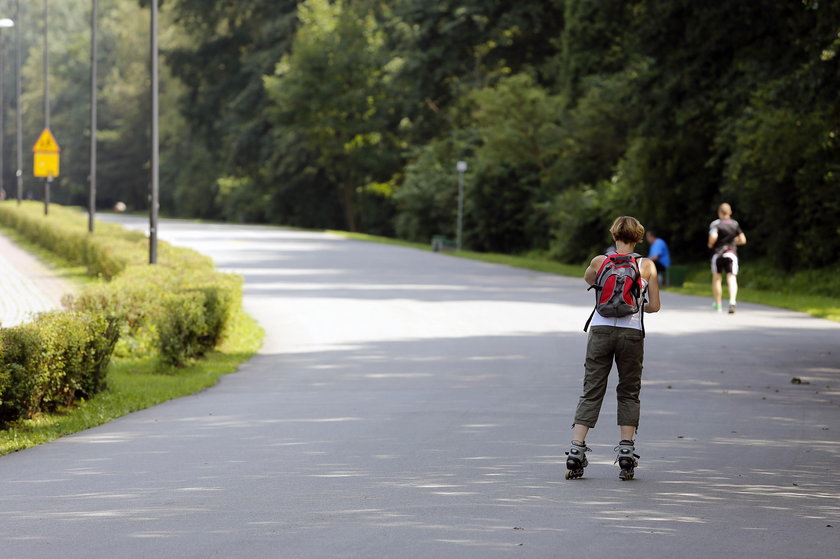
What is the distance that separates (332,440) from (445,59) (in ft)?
172

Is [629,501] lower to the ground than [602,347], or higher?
lower

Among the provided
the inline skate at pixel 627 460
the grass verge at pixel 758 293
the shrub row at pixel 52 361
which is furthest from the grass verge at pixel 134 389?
the grass verge at pixel 758 293

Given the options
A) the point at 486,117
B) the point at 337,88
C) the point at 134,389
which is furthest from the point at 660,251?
the point at 337,88

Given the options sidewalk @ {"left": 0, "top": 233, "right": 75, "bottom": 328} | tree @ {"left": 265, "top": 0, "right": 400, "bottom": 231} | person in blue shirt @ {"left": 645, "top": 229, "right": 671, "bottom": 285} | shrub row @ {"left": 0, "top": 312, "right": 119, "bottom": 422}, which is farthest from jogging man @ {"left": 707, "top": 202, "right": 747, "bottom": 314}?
tree @ {"left": 265, "top": 0, "right": 400, "bottom": 231}

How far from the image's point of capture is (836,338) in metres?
19.5

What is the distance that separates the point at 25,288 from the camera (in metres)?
27.3

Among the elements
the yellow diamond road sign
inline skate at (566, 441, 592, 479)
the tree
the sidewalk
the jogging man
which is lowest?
the sidewalk

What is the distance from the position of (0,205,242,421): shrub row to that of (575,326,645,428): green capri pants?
4.63m

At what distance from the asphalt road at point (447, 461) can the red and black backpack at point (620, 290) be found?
1.08 metres

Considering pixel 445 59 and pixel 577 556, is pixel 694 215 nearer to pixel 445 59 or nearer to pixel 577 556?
pixel 445 59

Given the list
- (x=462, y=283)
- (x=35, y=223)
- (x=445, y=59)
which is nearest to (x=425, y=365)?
(x=462, y=283)

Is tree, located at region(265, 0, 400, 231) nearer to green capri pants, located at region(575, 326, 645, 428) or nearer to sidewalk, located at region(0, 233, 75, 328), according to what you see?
sidewalk, located at region(0, 233, 75, 328)

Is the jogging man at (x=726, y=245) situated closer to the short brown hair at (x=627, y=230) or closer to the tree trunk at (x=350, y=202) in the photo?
the short brown hair at (x=627, y=230)

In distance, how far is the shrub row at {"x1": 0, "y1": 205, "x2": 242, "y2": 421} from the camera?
11172 mm
